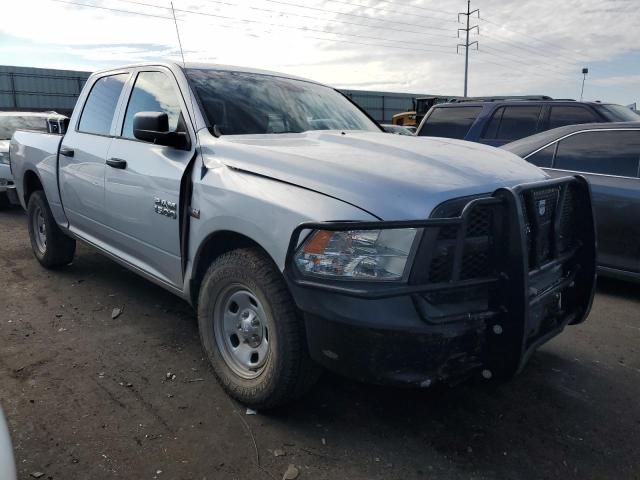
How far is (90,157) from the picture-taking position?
4.25 meters

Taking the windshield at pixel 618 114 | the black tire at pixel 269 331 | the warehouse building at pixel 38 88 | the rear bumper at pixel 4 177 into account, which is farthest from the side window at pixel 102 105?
the warehouse building at pixel 38 88

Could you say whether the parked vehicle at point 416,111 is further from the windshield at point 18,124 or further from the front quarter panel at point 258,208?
the front quarter panel at point 258,208

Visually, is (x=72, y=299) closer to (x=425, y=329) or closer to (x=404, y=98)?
(x=425, y=329)

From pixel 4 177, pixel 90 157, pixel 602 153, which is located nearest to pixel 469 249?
pixel 90 157

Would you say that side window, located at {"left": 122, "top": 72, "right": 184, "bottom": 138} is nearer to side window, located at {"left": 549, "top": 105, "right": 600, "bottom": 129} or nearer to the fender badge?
the fender badge

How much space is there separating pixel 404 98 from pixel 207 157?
3694 cm

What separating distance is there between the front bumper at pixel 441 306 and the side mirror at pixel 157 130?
132 centimetres

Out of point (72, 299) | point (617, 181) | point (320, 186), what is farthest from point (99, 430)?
point (617, 181)

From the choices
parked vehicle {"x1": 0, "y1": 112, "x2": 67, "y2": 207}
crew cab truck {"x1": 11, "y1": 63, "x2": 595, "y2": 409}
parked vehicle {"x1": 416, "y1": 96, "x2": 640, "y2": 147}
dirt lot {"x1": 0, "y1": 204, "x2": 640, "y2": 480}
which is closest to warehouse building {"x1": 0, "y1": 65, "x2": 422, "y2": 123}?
parked vehicle {"x1": 0, "y1": 112, "x2": 67, "y2": 207}

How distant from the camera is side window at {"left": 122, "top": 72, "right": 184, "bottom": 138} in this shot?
3.53 m

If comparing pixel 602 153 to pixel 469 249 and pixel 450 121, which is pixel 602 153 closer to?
pixel 450 121

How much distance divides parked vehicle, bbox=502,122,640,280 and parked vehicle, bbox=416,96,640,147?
64.6 inches

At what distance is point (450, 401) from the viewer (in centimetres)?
307

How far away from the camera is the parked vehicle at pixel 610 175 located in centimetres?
464
